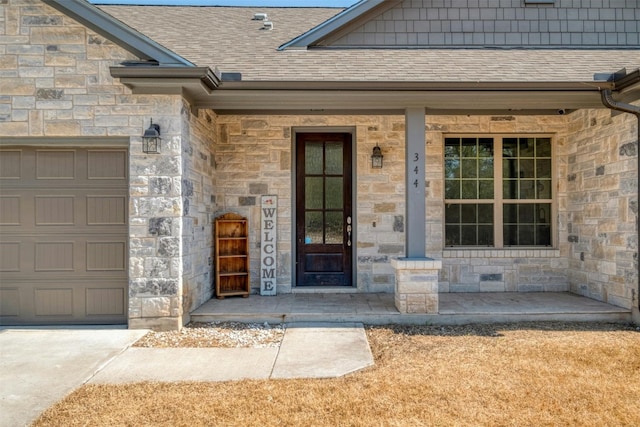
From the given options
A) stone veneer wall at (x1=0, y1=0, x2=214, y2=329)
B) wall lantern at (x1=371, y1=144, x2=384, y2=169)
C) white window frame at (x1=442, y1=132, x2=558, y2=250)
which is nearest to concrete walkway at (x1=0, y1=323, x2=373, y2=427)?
stone veneer wall at (x1=0, y1=0, x2=214, y2=329)

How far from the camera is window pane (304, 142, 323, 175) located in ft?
20.5

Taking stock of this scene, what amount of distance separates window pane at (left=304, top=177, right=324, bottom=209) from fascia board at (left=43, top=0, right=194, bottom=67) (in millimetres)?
2506

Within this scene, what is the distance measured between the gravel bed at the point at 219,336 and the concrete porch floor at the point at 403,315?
148 mm

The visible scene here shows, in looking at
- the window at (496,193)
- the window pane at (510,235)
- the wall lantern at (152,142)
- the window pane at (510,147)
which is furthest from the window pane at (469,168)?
the wall lantern at (152,142)

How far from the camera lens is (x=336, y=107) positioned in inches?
200

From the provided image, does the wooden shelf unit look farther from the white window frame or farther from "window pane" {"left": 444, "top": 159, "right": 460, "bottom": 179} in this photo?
"window pane" {"left": 444, "top": 159, "right": 460, "bottom": 179}

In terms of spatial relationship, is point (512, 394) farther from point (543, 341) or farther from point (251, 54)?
point (251, 54)

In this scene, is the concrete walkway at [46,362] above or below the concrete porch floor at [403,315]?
below

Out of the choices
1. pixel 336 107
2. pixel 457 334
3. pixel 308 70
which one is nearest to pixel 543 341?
pixel 457 334

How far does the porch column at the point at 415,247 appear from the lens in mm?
4793

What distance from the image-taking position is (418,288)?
189 inches

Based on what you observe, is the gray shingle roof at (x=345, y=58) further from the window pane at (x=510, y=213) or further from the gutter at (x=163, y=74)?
the window pane at (x=510, y=213)

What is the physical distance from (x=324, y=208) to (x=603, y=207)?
12.5 feet

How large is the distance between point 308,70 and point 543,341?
400 centimetres
